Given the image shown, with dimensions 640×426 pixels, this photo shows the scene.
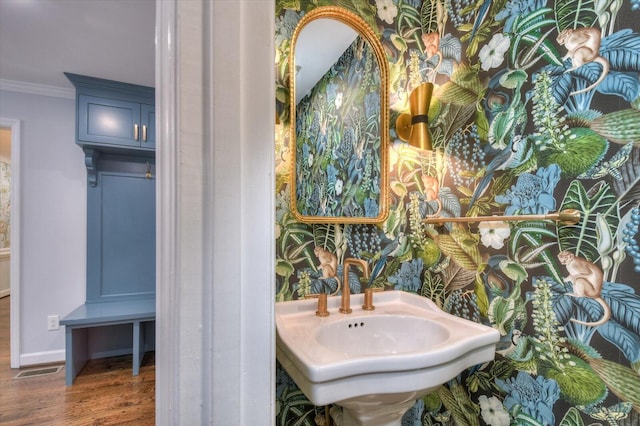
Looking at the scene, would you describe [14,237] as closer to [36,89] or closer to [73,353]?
[73,353]

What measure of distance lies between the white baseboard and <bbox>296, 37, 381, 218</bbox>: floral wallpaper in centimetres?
279

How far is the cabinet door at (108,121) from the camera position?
2297mm

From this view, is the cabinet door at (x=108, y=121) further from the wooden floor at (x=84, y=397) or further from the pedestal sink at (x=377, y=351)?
the pedestal sink at (x=377, y=351)

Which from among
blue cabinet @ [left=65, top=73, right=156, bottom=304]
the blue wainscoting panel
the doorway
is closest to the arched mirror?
blue cabinet @ [left=65, top=73, right=156, bottom=304]

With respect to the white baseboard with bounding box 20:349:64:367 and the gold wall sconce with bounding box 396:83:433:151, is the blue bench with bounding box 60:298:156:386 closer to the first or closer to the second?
the white baseboard with bounding box 20:349:64:367

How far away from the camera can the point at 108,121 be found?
7.79ft

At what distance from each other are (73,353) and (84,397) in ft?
1.15

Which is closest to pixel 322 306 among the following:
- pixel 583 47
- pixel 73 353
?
pixel 583 47

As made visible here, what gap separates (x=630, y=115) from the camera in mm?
751

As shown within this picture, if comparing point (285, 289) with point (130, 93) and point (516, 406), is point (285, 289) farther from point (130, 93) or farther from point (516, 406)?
point (130, 93)

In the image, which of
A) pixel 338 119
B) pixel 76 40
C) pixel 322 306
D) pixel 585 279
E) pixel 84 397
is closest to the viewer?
pixel 585 279

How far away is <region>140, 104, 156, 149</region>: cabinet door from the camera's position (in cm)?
248

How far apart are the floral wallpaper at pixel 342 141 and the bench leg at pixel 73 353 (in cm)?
219

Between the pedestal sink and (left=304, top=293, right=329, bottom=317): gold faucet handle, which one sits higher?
(left=304, top=293, right=329, bottom=317): gold faucet handle
